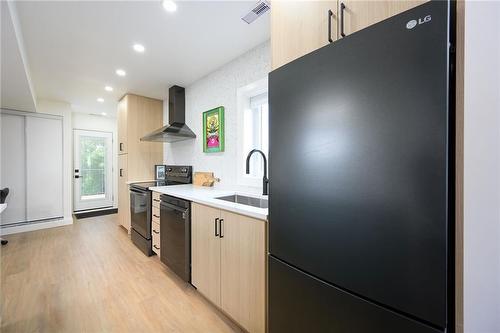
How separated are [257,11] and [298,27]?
86 cm

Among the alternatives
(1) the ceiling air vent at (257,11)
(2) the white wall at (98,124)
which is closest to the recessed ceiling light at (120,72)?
Answer: (1) the ceiling air vent at (257,11)

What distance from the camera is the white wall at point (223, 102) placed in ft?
7.26

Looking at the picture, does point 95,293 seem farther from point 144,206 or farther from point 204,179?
point 204,179

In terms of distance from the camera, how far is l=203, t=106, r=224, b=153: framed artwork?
8.55ft

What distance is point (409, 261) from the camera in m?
0.63

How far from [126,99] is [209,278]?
11.5ft

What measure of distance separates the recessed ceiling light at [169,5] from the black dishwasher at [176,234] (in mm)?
1648

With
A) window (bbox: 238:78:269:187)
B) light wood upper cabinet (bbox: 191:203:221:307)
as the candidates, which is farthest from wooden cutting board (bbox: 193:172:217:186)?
light wood upper cabinet (bbox: 191:203:221:307)

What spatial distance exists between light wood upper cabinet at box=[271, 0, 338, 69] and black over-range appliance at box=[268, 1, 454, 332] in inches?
5.3

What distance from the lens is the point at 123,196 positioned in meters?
3.77

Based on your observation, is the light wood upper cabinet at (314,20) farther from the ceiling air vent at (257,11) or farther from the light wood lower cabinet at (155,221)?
the light wood lower cabinet at (155,221)

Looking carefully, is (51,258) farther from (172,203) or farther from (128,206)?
(172,203)

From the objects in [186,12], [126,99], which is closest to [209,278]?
[186,12]

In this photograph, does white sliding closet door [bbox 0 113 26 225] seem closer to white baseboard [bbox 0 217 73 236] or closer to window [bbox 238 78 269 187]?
white baseboard [bbox 0 217 73 236]
